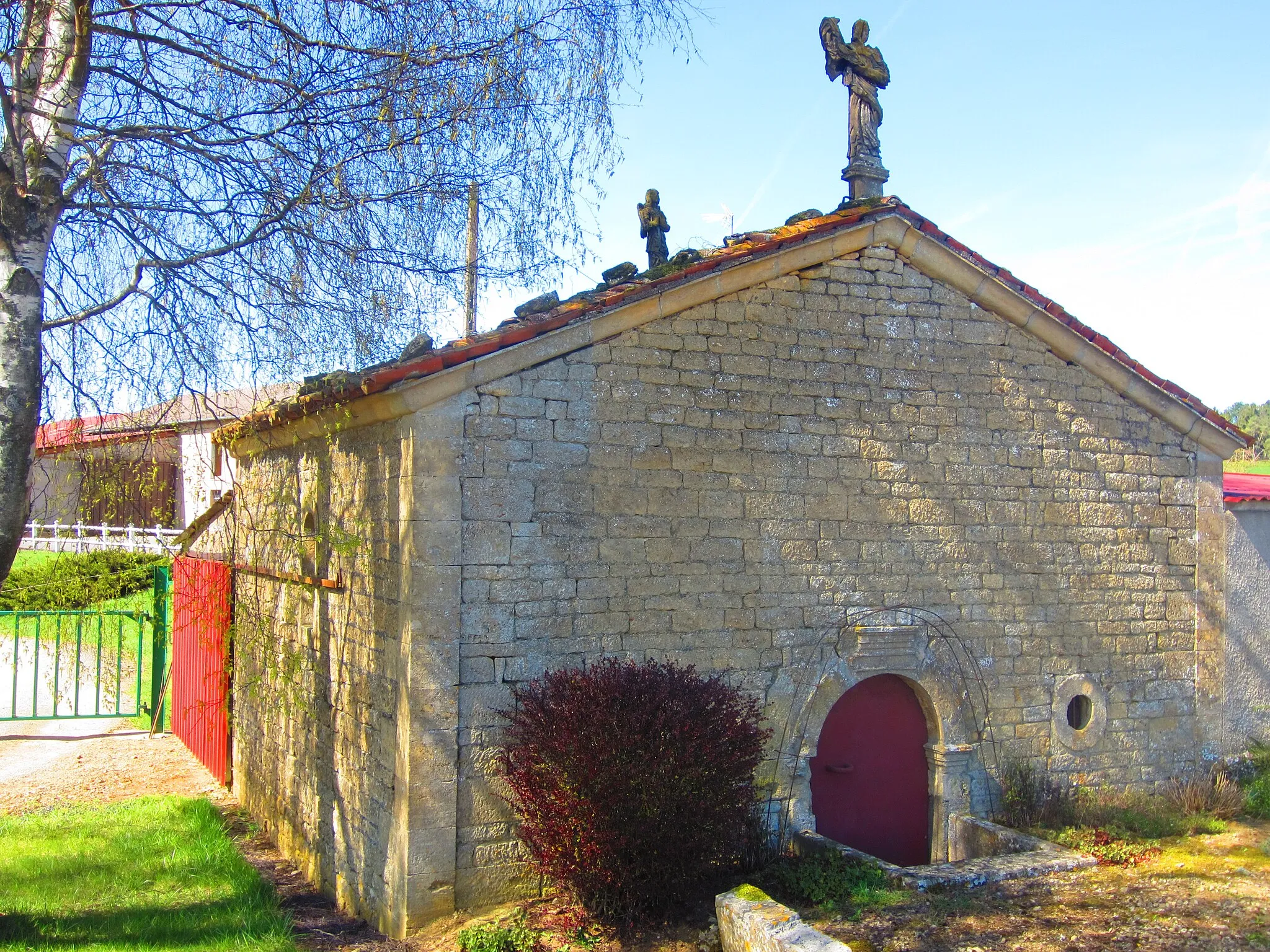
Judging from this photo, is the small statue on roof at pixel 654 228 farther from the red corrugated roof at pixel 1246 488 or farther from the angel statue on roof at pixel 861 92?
the red corrugated roof at pixel 1246 488

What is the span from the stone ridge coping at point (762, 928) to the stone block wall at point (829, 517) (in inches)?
56.1

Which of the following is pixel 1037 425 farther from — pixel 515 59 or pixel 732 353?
pixel 515 59

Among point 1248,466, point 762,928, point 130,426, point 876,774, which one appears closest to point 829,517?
point 876,774

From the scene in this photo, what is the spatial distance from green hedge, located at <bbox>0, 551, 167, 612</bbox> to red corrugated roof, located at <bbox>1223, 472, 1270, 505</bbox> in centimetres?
968

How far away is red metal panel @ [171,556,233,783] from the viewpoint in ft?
31.2

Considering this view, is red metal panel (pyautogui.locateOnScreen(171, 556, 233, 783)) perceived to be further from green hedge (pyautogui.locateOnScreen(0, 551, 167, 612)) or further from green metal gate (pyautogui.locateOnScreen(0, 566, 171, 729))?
green hedge (pyautogui.locateOnScreen(0, 551, 167, 612))

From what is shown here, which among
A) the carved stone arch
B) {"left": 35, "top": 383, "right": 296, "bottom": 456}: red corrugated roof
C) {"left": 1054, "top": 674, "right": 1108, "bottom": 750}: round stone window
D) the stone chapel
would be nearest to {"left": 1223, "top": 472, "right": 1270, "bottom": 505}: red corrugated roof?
the stone chapel

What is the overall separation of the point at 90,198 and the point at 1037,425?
6800mm

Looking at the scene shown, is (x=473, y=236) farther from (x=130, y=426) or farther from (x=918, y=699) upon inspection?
(x=918, y=699)

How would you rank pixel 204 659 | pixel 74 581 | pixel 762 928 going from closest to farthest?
pixel 762 928 → pixel 74 581 → pixel 204 659

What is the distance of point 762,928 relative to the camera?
15.5ft

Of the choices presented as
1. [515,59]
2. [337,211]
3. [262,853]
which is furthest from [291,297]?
[262,853]

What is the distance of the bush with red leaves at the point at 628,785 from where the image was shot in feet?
17.4

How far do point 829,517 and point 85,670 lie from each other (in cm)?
1063
